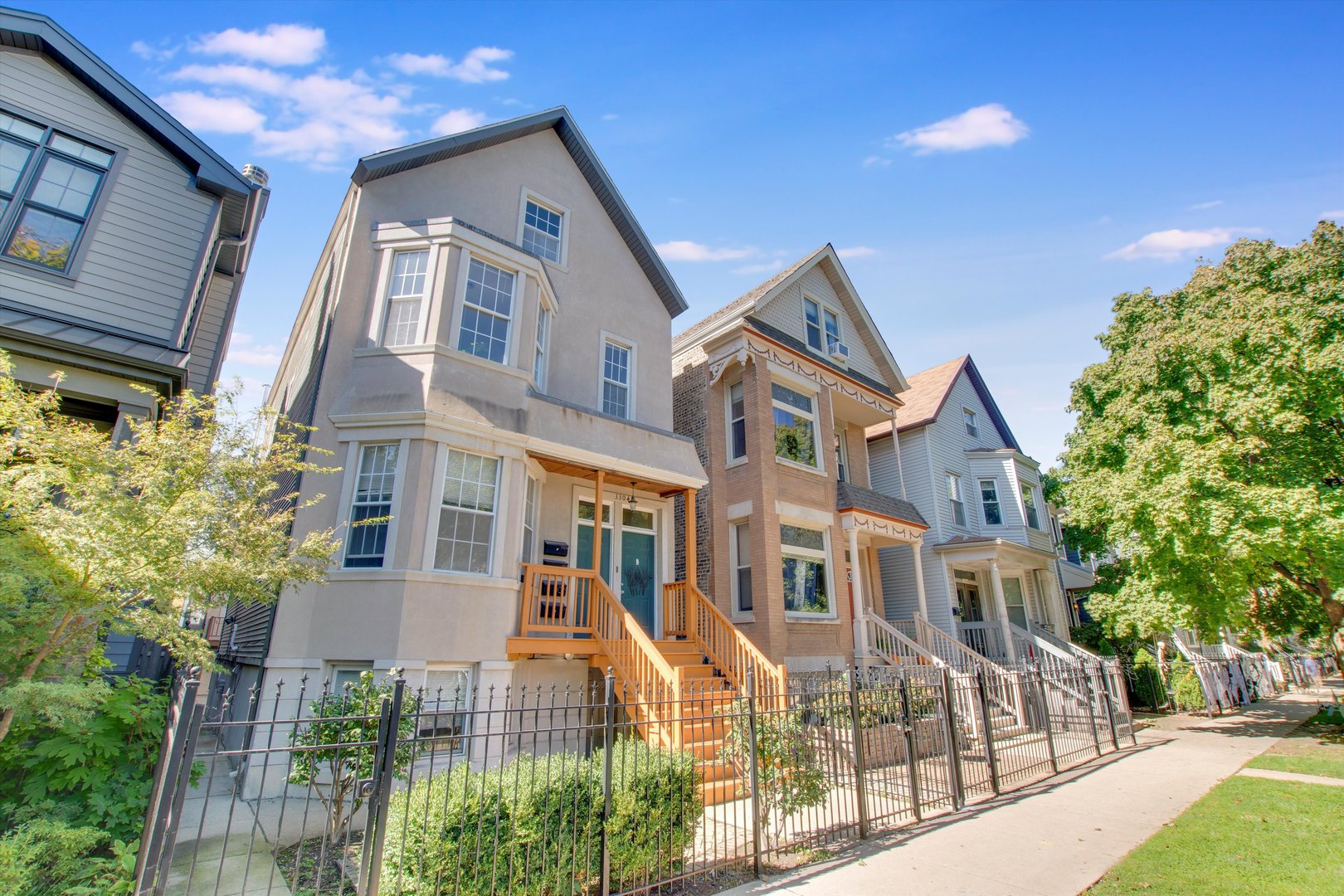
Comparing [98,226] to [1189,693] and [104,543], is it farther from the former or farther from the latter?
[1189,693]

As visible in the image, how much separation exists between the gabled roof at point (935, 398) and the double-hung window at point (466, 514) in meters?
16.1

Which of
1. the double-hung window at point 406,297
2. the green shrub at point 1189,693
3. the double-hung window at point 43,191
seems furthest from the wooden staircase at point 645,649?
the green shrub at point 1189,693

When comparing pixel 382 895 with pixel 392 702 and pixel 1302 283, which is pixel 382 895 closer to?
pixel 392 702

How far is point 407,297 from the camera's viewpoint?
10703mm

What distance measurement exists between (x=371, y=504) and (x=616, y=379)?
619cm

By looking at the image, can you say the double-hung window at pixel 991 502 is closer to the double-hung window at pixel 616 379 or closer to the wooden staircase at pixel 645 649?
the wooden staircase at pixel 645 649

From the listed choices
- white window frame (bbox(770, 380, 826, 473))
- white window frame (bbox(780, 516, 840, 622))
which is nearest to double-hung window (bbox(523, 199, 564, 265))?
white window frame (bbox(770, 380, 826, 473))

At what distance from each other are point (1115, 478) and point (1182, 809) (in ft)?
29.1

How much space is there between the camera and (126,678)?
18.7 ft

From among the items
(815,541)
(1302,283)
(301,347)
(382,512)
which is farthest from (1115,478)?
(301,347)

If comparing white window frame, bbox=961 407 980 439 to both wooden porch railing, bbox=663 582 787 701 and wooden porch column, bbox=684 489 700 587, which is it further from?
wooden porch railing, bbox=663 582 787 701

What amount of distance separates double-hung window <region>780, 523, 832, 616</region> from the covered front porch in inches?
245

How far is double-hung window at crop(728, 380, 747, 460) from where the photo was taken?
15.8m

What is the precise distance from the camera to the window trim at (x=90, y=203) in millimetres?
8344
